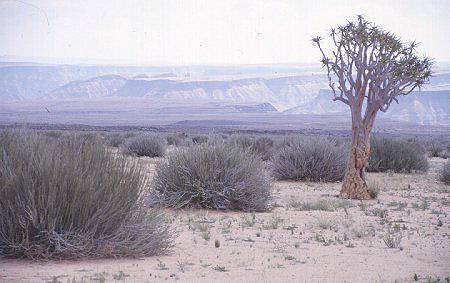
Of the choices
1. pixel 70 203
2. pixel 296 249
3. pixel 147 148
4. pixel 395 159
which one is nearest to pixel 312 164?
pixel 395 159

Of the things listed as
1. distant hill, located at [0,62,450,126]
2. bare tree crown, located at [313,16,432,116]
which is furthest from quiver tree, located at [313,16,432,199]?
distant hill, located at [0,62,450,126]

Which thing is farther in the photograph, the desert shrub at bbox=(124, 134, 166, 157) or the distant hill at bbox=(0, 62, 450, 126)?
the distant hill at bbox=(0, 62, 450, 126)

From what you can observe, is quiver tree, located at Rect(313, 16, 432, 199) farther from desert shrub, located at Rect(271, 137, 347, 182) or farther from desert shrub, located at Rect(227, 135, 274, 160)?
desert shrub, located at Rect(227, 135, 274, 160)

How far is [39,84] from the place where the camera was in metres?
199

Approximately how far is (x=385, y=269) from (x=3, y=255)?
4665mm

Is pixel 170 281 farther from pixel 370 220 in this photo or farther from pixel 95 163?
pixel 370 220

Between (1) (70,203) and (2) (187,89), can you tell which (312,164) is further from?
(2) (187,89)

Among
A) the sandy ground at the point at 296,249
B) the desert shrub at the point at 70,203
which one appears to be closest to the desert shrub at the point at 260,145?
the sandy ground at the point at 296,249

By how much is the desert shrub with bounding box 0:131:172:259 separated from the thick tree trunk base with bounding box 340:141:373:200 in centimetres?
754

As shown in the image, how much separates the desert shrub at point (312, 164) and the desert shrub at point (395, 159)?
11.8 feet

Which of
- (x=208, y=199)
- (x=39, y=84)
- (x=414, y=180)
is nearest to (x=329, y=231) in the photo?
(x=208, y=199)

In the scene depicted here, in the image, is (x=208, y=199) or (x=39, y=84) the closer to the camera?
(x=208, y=199)

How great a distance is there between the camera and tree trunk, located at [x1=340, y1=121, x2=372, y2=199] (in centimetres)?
1534

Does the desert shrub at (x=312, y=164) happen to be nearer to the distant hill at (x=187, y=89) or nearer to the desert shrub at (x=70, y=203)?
the desert shrub at (x=70, y=203)
